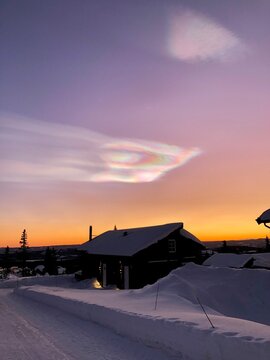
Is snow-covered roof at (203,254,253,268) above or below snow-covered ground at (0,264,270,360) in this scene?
above

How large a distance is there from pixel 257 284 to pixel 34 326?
990 cm

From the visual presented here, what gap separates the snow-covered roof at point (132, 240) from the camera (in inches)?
1355

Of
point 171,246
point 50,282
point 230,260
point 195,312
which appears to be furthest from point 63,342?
point 50,282

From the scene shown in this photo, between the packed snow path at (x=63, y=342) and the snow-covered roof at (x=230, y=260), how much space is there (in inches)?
711

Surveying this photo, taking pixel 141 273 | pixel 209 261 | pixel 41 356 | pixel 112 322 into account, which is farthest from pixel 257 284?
pixel 141 273

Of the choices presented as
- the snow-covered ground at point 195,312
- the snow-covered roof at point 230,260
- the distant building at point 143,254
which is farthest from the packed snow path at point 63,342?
the distant building at point 143,254

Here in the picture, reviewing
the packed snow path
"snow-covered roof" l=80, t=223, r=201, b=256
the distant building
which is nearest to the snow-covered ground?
the packed snow path

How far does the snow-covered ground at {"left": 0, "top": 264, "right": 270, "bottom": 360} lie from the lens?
724 cm

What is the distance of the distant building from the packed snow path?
19.9 m

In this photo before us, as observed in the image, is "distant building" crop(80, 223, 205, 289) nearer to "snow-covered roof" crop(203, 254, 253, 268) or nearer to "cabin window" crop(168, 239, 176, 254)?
"cabin window" crop(168, 239, 176, 254)

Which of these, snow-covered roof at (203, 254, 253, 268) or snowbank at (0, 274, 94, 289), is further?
snowbank at (0, 274, 94, 289)

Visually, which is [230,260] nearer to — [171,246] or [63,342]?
[171,246]

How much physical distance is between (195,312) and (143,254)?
74.5 ft

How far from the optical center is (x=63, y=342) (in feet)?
31.6
